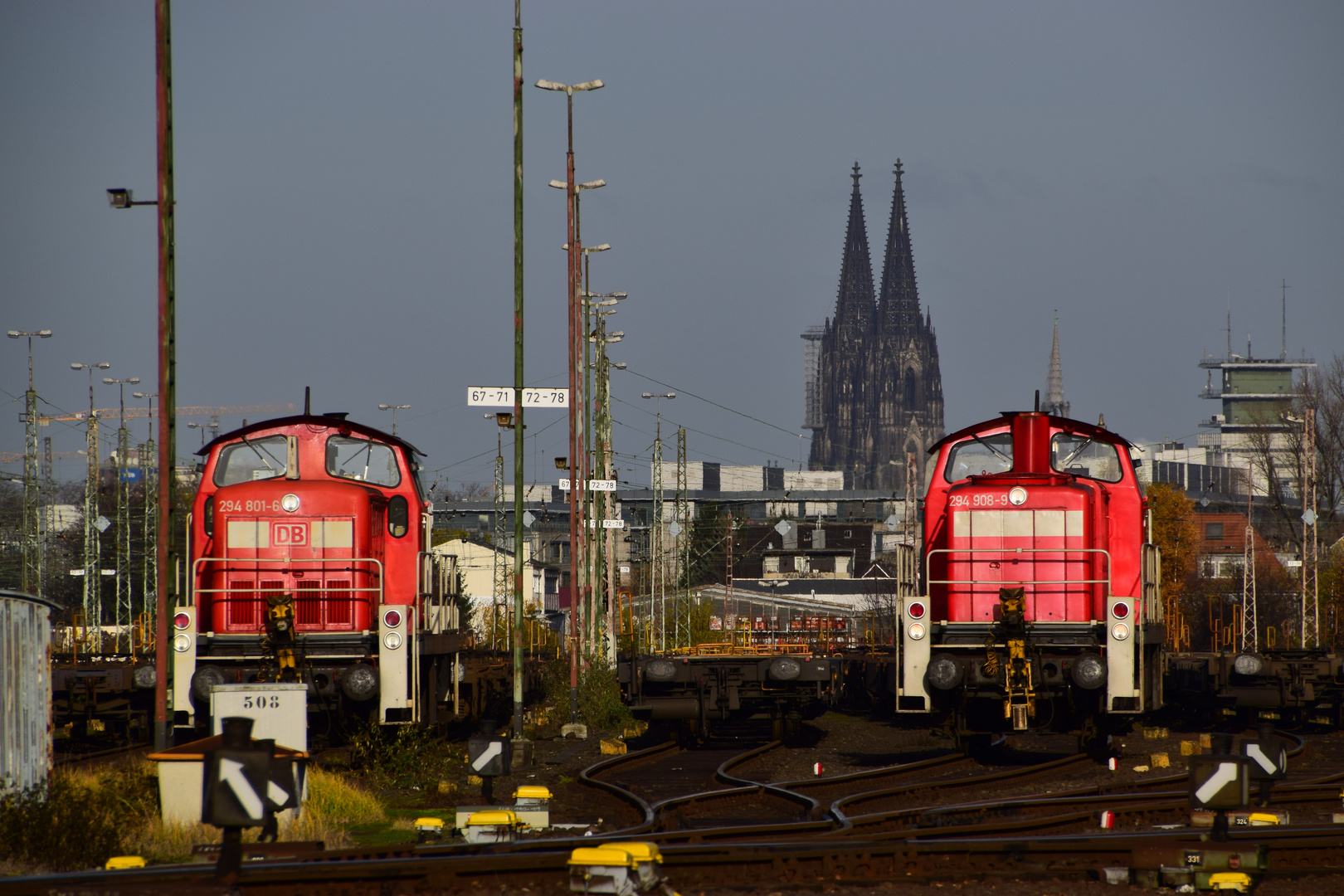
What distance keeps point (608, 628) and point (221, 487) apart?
1849cm

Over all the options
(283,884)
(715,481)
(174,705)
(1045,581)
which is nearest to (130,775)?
(174,705)

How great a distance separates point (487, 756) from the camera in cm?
1302

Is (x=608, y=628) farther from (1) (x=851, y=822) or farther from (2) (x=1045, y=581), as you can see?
(1) (x=851, y=822)

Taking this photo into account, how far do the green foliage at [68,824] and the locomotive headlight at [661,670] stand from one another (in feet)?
27.0

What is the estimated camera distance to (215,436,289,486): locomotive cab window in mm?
17312

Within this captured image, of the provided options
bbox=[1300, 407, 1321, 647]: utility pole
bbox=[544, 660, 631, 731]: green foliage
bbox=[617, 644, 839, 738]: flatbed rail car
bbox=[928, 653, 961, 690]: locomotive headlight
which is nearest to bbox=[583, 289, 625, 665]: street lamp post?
bbox=[544, 660, 631, 731]: green foliage

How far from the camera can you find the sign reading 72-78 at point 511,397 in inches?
751

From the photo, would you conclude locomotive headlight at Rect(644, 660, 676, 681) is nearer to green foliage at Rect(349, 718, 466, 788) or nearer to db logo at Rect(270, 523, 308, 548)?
green foliage at Rect(349, 718, 466, 788)

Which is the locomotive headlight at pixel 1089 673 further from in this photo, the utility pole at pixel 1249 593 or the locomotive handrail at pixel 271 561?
the utility pole at pixel 1249 593

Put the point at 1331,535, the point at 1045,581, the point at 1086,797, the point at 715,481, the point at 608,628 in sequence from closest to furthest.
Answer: the point at 1086,797 → the point at 1045,581 → the point at 608,628 → the point at 1331,535 → the point at 715,481

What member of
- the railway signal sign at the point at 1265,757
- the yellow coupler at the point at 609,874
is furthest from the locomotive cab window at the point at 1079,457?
the yellow coupler at the point at 609,874

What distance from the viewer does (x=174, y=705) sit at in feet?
50.2

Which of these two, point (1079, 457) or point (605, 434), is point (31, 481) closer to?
point (605, 434)

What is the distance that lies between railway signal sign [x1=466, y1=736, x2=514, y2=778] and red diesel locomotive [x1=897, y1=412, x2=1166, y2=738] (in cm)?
571
